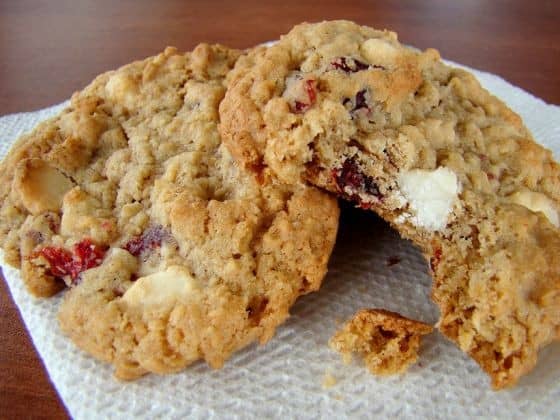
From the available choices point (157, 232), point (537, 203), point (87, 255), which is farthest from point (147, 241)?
point (537, 203)

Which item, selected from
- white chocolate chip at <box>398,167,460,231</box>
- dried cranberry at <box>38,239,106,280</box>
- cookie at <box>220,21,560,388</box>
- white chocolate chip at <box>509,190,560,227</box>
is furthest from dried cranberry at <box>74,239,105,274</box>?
white chocolate chip at <box>509,190,560,227</box>

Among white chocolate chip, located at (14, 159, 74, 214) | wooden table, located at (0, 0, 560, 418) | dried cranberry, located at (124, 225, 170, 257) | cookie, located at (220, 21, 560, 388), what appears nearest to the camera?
cookie, located at (220, 21, 560, 388)

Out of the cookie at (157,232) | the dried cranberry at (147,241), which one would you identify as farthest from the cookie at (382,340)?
the dried cranberry at (147,241)

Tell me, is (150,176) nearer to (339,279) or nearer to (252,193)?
(252,193)

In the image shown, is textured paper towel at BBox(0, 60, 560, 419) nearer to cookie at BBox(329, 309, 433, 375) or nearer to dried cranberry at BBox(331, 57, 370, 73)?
cookie at BBox(329, 309, 433, 375)

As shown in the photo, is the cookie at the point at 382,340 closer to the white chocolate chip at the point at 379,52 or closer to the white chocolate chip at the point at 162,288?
the white chocolate chip at the point at 162,288

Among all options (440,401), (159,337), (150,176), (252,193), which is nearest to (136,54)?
(150,176)
